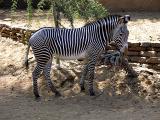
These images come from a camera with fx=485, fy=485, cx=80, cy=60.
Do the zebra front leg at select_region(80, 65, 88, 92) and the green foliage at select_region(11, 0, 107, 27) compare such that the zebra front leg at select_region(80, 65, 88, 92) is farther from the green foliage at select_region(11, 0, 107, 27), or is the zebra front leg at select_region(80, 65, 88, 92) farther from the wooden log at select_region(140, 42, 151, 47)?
the green foliage at select_region(11, 0, 107, 27)

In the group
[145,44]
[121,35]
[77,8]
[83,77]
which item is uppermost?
[77,8]

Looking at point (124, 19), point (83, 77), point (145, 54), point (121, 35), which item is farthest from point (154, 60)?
point (83, 77)

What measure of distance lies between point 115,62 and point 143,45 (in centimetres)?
73

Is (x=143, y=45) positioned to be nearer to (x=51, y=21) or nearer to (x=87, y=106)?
(x=87, y=106)

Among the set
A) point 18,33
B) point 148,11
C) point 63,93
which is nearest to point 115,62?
point 63,93

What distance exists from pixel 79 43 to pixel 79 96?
1.13m

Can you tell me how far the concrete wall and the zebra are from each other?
20.4 feet

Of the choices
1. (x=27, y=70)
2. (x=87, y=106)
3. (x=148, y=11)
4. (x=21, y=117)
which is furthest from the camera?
(x=148, y=11)

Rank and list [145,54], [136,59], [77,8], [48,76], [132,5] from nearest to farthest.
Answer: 1. [48,76]
2. [145,54]
3. [136,59]
4. [77,8]
5. [132,5]

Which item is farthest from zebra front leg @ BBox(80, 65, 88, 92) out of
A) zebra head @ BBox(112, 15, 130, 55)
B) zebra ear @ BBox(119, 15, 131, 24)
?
zebra ear @ BBox(119, 15, 131, 24)

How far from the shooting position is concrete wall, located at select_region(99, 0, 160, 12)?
16.3 metres

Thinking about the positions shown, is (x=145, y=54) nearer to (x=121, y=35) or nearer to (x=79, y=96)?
(x=121, y=35)

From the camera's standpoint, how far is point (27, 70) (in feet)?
38.8

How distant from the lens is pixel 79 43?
10.4 metres
